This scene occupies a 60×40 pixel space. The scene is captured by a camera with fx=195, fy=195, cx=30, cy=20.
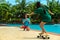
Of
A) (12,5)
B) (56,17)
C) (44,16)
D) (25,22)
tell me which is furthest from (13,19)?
(44,16)

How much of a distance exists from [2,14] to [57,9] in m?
14.0

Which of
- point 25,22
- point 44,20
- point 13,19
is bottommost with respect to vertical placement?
point 13,19

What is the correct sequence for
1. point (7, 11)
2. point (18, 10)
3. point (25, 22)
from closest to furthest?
1. point (25, 22)
2. point (7, 11)
3. point (18, 10)

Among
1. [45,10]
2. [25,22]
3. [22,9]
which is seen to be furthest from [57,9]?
[45,10]

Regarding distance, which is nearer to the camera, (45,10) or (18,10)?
(45,10)

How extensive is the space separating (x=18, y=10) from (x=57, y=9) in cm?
993

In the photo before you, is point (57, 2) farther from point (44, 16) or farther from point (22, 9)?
point (44, 16)

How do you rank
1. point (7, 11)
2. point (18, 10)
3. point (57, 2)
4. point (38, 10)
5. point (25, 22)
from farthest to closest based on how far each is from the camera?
1. point (57, 2)
2. point (18, 10)
3. point (7, 11)
4. point (25, 22)
5. point (38, 10)

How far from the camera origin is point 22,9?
45031mm

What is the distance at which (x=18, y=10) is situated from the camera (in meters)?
45.7

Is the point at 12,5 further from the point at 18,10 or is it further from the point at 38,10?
→ the point at 38,10

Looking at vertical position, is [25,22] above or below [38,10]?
below

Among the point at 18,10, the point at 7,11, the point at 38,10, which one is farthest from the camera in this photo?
the point at 18,10

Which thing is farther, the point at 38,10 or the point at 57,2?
the point at 57,2
